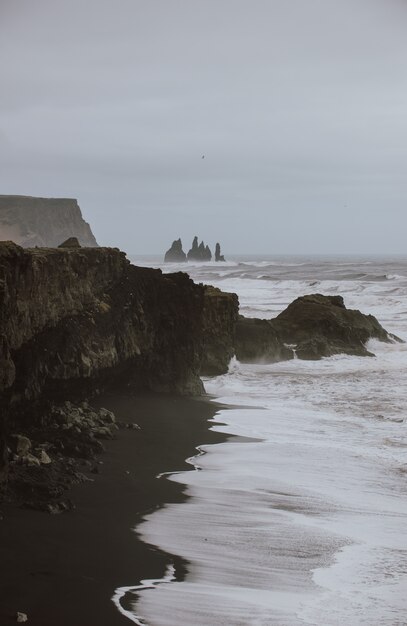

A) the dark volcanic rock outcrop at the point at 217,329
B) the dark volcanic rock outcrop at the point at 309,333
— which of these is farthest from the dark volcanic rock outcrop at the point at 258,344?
the dark volcanic rock outcrop at the point at 217,329

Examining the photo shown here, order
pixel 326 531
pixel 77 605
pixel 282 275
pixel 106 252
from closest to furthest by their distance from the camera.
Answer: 1. pixel 77 605
2. pixel 326 531
3. pixel 106 252
4. pixel 282 275

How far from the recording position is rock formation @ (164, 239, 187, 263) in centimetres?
15212

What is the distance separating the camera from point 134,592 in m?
6.60

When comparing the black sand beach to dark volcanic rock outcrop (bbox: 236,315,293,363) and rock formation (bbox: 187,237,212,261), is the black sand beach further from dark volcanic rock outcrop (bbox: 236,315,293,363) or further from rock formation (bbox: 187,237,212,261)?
rock formation (bbox: 187,237,212,261)

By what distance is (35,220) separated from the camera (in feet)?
397

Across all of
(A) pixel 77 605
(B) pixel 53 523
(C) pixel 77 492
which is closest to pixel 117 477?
(C) pixel 77 492

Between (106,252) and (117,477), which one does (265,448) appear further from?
(106,252)

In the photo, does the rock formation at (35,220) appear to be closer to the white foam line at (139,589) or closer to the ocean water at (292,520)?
the ocean water at (292,520)

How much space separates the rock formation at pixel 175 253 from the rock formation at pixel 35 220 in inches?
1099

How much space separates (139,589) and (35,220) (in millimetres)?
117664

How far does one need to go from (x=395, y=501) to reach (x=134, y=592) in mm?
4342

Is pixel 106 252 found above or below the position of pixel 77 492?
above

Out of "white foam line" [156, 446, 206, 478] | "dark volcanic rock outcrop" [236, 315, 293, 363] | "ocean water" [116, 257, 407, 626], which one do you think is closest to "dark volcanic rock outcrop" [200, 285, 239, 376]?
"dark volcanic rock outcrop" [236, 315, 293, 363]

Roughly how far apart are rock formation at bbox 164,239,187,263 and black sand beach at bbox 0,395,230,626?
141m
